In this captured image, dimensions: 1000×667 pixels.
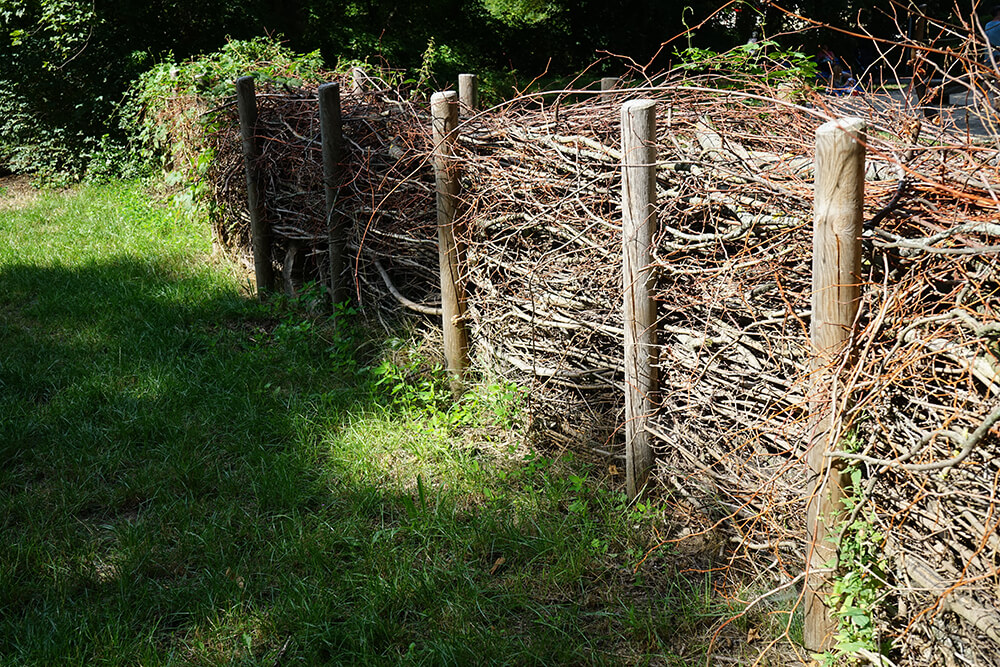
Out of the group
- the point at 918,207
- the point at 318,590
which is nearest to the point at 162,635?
the point at 318,590

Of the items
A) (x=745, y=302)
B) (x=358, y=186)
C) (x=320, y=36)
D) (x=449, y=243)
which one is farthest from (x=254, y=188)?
(x=320, y=36)

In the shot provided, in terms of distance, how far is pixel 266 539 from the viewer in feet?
12.2

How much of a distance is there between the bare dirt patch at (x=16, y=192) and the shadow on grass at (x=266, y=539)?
6425 millimetres

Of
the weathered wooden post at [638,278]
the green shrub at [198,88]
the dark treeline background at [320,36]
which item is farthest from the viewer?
the dark treeline background at [320,36]

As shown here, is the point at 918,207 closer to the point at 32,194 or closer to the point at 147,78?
the point at 147,78

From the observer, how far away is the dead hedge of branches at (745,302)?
2.38 m

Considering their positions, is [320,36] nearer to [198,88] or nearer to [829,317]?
[198,88]

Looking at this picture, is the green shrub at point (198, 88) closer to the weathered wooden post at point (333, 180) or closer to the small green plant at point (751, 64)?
the weathered wooden post at point (333, 180)

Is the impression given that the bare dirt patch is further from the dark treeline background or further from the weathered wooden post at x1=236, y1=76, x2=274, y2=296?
the weathered wooden post at x1=236, y1=76, x2=274, y2=296

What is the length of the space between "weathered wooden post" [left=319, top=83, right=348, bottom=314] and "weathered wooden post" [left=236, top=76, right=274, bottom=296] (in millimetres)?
953

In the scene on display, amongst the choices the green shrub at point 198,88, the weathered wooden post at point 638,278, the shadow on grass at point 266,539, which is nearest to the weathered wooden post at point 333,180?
the shadow on grass at point 266,539

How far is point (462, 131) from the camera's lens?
177 inches

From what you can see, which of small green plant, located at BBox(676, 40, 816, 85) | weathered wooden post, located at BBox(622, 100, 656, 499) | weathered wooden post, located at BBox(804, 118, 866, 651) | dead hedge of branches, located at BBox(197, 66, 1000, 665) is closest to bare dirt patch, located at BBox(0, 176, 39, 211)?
dead hedge of branches, located at BBox(197, 66, 1000, 665)

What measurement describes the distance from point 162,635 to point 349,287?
2965mm
